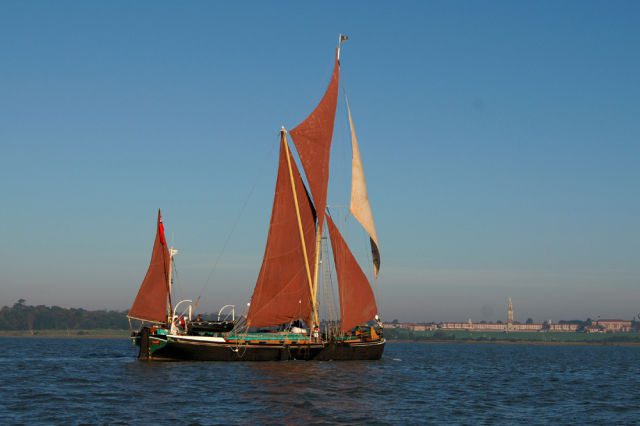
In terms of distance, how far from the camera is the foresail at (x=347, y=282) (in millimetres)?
72375

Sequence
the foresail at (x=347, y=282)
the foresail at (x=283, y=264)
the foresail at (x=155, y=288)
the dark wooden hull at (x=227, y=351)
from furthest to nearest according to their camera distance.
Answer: the foresail at (x=155, y=288) < the foresail at (x=347, y=282) < the foresail at (x=283, y=264) < the dark wooden hull at (x=227, y=351)

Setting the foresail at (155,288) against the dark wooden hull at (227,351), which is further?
the foresail at (155,288)

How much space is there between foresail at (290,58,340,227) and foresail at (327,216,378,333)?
7.35 feet

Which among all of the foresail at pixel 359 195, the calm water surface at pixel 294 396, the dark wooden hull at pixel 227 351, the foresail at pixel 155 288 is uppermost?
the foresail at pixel 359 195

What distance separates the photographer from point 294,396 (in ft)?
155

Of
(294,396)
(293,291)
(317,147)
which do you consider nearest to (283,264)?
(293,291)

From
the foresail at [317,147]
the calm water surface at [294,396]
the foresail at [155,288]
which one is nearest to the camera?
the calm water surface at [294,396]

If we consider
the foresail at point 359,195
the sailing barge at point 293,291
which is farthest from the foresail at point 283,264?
the foresail at point 359,195

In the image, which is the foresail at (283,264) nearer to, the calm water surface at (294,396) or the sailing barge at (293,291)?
the sailing barge at (293,291)

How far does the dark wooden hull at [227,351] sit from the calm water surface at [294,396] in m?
1.30

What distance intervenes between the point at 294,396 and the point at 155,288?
3056cm

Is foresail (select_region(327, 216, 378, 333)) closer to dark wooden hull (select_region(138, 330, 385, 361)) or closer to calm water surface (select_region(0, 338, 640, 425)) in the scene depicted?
dark wooden hull (select_region(138, 330, 385, 361))

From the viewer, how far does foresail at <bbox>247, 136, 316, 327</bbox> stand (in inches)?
2749

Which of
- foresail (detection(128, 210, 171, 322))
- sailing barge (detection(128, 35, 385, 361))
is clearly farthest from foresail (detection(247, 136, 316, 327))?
foresail (detection(128, 210, 171, 322))
